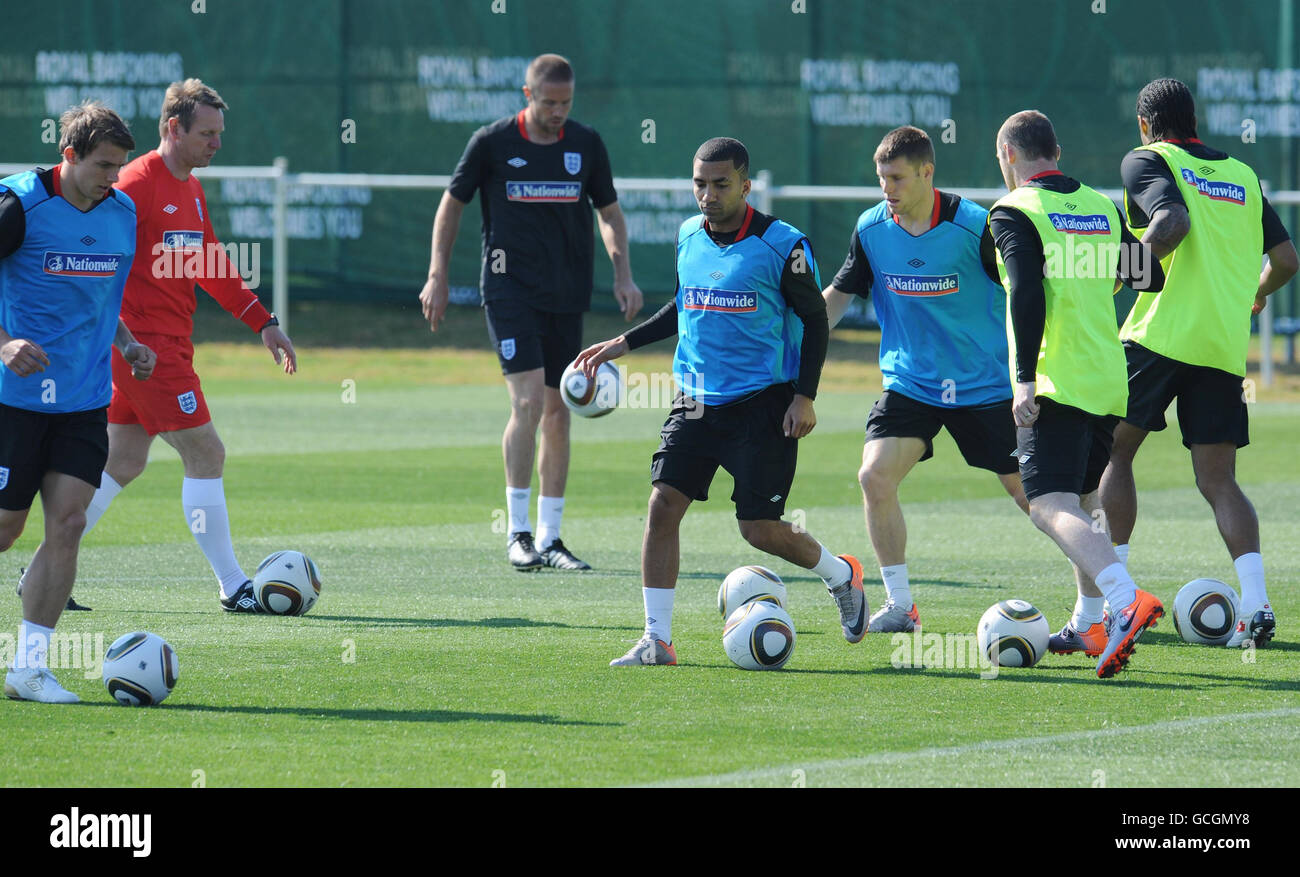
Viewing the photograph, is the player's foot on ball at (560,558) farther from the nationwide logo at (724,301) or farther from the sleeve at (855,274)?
the nationwide logo at (724,301)

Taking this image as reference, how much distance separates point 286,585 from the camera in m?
9.12

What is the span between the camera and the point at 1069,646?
827 cm

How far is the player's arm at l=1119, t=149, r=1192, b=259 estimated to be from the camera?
8016mm

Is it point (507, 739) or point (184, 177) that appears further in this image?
point (184, 177)

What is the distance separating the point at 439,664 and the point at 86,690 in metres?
1.34

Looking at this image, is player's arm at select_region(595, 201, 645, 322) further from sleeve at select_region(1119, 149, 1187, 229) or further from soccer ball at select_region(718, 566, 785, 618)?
sleeve at select_region(1119, 149, 1187, 229)

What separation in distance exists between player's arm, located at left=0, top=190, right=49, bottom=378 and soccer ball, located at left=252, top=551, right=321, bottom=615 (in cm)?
214

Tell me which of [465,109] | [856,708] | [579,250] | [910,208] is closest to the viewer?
[856,708]

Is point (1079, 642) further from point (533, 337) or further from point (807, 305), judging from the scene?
point (533, 337)

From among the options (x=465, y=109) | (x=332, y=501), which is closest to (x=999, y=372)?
(x=332, y=501)

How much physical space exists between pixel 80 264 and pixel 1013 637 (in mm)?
3735

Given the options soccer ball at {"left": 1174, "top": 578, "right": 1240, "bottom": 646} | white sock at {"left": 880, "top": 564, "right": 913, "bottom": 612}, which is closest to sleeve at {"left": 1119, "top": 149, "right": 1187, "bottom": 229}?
soccer ball at {"left": 1174, "top": 578, "right": 1240, "bottom": 646}

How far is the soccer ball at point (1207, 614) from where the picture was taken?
8.42 meters
